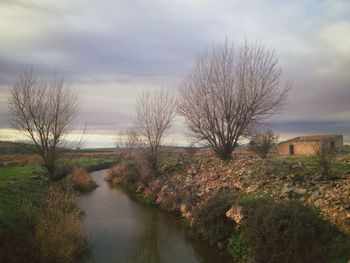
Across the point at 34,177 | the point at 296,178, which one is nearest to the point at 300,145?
the point at 296,178

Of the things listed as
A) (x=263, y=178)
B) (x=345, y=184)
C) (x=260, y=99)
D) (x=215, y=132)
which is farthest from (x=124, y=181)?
(x=345, y=184)

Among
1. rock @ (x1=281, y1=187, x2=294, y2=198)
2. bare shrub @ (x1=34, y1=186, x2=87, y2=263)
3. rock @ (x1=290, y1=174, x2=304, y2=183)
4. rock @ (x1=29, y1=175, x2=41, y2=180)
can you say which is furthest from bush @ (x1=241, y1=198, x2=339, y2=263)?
rock @ (x1=29, y1=175, x2=41, y2=180)

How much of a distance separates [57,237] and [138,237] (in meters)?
4.25

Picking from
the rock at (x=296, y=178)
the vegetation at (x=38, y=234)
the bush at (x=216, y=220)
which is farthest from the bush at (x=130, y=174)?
the vegetation at (x=38, y=234)

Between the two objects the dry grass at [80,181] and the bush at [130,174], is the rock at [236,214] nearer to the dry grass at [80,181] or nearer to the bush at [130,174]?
the dry grass at [80,181]

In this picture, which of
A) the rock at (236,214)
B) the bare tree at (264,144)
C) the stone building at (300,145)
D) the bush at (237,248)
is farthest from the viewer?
the stone building at (300,145)

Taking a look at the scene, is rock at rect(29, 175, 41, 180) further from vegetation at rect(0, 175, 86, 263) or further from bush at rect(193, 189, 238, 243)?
bush at rect(193, 189, 238, 243)

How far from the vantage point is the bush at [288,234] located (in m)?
9.12

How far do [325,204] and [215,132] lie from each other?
12.4 metres

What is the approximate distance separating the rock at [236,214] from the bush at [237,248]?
52cm

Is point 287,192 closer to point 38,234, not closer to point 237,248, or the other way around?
point 237,248

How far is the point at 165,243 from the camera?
13.5 m

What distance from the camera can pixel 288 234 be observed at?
9.48 m

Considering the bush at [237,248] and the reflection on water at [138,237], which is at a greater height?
the bush at [237,248]
